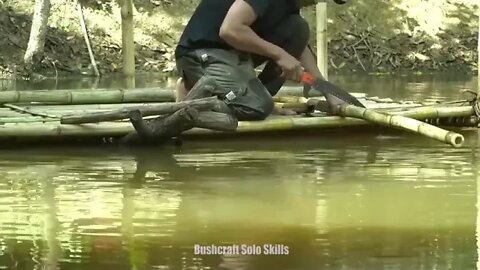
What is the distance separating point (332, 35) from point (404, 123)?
36.6ft

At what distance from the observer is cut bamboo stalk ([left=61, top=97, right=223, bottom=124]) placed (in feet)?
16.9

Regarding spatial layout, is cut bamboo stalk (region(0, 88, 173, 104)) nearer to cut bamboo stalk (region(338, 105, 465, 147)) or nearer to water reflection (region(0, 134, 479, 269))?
water reflection (region(0, 134, 479, 269))

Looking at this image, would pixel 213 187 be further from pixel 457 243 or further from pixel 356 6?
pixel 356 6

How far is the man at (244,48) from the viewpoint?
544 centimetres

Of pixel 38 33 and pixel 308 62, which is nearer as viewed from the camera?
pixel 308 62

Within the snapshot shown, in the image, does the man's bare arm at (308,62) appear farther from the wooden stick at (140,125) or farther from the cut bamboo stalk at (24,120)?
the cut bamboo stalk at (24,120)

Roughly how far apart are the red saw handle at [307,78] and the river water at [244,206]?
42 cm

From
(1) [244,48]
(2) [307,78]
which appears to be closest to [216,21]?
(1) [244,48]

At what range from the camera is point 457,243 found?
322 cm

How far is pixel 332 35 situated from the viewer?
1625cm

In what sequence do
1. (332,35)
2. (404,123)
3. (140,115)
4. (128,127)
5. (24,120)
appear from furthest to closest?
(332,35) < (24,120) < (128,127) < (404,123) < (140,115)

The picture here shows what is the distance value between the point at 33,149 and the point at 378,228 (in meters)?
2.70

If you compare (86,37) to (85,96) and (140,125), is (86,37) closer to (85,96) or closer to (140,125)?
(85,96)

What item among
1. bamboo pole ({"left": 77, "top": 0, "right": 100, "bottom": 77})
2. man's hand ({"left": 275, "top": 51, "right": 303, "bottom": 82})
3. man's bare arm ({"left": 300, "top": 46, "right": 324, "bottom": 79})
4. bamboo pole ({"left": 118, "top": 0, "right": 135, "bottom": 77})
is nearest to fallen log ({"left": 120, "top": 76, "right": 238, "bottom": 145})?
man's hand ({"left": 275, "top": 51, "right": 303, "bottom": 82})
